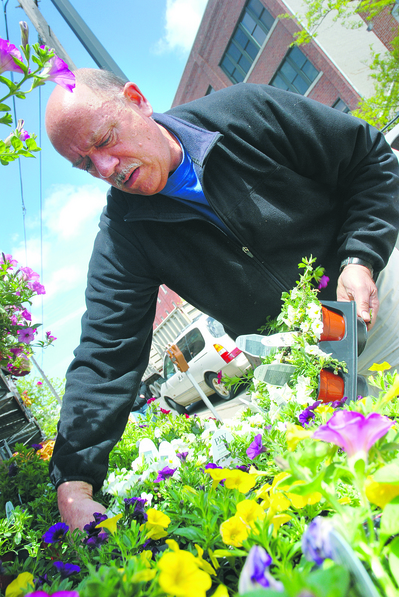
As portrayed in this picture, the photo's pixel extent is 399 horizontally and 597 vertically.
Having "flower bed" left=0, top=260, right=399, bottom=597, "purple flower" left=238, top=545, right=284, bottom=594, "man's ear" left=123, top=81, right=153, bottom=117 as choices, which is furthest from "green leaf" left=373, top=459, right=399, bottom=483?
"man's ear" left=123, top=81, right=153, bottom=117

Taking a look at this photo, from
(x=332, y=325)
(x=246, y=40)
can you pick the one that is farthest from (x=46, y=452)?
(x=246, y=40)

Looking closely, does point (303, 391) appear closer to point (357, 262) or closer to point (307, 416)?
point (307, 416)

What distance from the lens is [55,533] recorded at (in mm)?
811

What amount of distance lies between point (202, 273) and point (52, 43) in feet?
14.8

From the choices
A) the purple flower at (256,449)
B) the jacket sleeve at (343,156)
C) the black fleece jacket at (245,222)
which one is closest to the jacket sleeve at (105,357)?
the black fleece jacket at (245,222)

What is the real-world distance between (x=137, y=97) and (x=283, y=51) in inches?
548

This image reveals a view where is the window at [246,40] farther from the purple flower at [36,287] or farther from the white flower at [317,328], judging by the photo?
the white flower at [317,328]

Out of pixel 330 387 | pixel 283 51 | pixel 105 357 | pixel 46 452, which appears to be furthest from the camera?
pixel 283 51

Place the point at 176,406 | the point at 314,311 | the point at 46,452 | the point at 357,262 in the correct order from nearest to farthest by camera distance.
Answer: the point at 314,311 < the point at 357,262 < the point at 46,452 < the point at 176,406

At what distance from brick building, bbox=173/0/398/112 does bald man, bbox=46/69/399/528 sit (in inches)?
454

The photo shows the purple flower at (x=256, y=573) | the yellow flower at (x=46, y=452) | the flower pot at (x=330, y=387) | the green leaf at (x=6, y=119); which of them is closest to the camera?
the purple flower at (x=256, y=573)

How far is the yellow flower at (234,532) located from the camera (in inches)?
18.5

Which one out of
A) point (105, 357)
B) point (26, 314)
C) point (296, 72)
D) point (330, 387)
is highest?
point (296, 72)

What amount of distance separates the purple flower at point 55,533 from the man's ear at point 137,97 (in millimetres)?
1622
